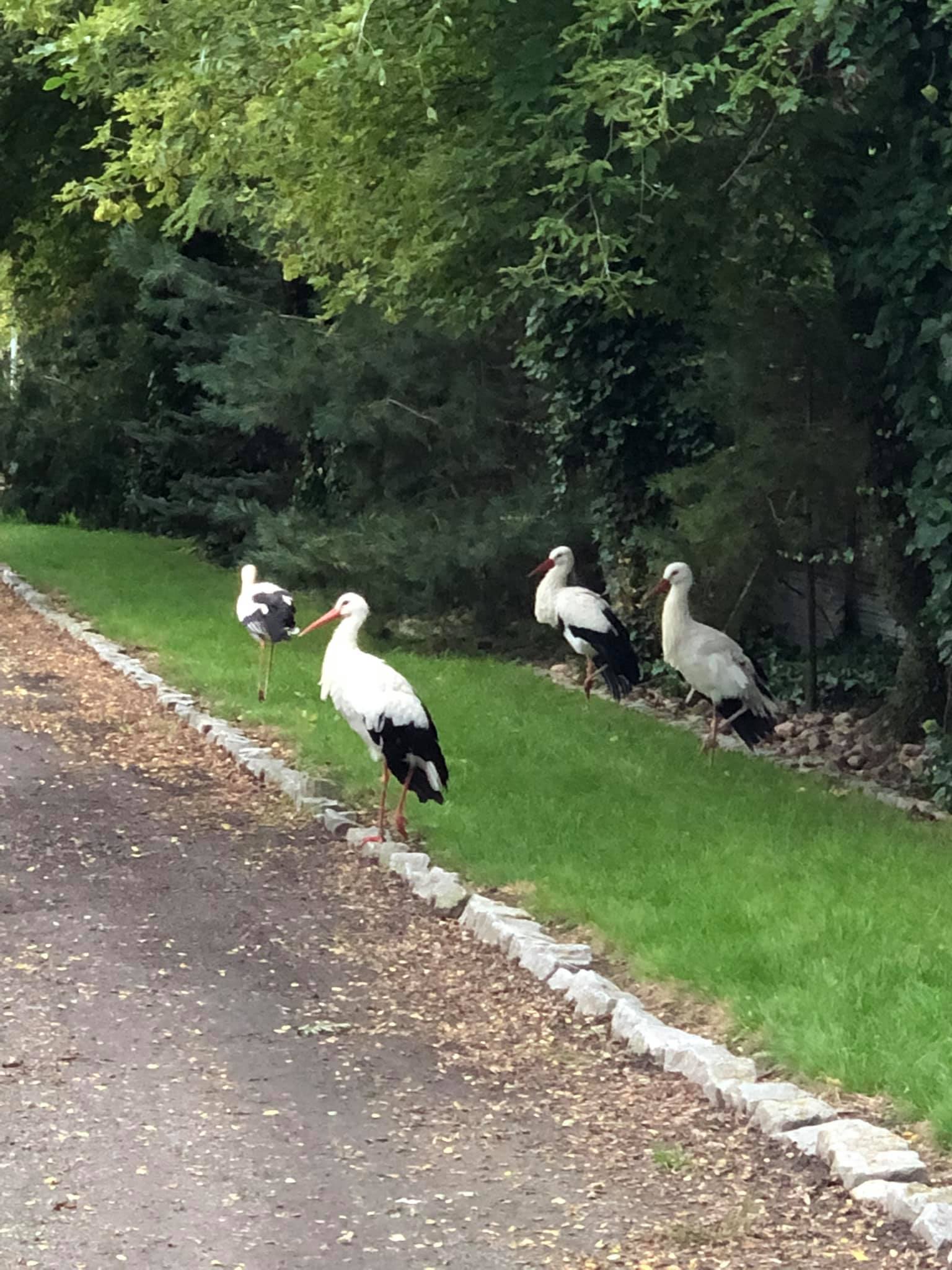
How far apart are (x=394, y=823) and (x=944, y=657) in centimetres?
344

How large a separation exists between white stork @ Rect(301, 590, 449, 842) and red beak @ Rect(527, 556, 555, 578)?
242 inches

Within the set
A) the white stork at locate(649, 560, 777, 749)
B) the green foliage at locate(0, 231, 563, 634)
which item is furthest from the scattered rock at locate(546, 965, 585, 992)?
the green foliage at locate(0, 231, 563, 634)

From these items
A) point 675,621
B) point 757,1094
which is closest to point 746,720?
point 675,621

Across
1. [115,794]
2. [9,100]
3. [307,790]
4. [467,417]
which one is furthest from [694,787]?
[9,100]

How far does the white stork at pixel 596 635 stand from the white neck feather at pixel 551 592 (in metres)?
0.01

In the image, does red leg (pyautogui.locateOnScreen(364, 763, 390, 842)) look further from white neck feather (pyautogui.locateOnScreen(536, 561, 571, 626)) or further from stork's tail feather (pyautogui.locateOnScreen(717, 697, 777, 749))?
white neck feather (pyautogui.locateOnScreen(536, 561, 571, 626))

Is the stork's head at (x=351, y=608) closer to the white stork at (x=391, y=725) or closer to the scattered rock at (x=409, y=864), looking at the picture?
the white stork at (x=391, y=725)

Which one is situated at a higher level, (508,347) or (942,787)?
(508,347)

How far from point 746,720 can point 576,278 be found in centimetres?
347

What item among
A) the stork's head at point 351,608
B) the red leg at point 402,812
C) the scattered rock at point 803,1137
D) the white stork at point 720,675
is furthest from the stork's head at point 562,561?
the scattered rock at point 803,1137

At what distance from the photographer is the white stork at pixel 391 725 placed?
868 centimetres

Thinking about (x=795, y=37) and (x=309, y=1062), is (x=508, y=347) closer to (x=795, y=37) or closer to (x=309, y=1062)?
(x=795, y=37)

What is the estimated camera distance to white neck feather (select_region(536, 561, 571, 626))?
48.1 ft

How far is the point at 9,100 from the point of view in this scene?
19.7 meters
